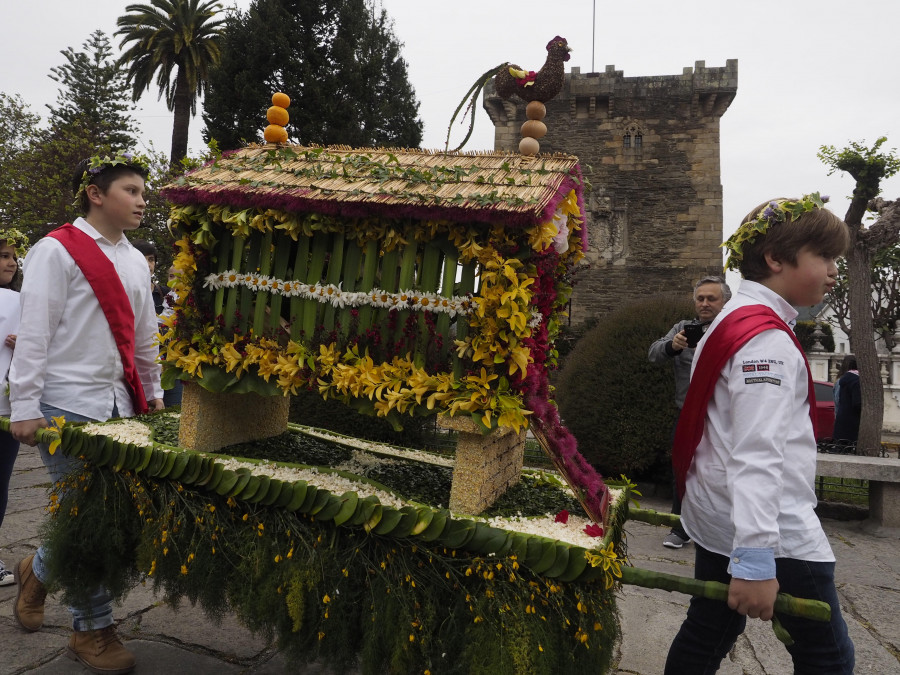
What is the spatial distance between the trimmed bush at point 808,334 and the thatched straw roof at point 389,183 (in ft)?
65.8

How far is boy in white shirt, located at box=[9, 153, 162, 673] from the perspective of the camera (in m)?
2.62

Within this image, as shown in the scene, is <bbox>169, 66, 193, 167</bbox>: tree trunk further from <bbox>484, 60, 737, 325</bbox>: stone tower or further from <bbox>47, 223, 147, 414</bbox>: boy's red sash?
<bbox>47, 223, 147, 414</bbox>: boy's red sash

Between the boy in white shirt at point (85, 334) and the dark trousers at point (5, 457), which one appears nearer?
the boy in white shirt at point (85, 334)

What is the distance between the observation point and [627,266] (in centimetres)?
2139

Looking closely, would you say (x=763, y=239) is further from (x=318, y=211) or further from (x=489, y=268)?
(x=318, y=211)

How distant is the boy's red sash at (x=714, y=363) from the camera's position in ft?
6.12

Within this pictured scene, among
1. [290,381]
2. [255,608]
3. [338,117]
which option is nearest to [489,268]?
[290,381]

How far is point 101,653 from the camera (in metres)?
2.66

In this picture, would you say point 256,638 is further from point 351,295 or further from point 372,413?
point 351,295

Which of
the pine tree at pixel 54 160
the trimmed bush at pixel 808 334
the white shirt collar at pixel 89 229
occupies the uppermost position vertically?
the pine tree at pixel 54 160

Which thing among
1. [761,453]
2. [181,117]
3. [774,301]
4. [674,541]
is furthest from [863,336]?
[181,117]

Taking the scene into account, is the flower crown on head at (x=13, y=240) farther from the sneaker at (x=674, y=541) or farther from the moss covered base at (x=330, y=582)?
the sneaker at (x=674, y=541)

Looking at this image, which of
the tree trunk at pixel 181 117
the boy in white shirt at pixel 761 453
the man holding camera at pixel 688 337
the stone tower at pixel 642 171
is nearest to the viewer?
the boy in white shirt at pixel 761 453

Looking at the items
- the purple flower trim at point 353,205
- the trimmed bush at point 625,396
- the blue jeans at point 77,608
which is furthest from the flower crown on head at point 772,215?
the trimmed bush at point 625,396
